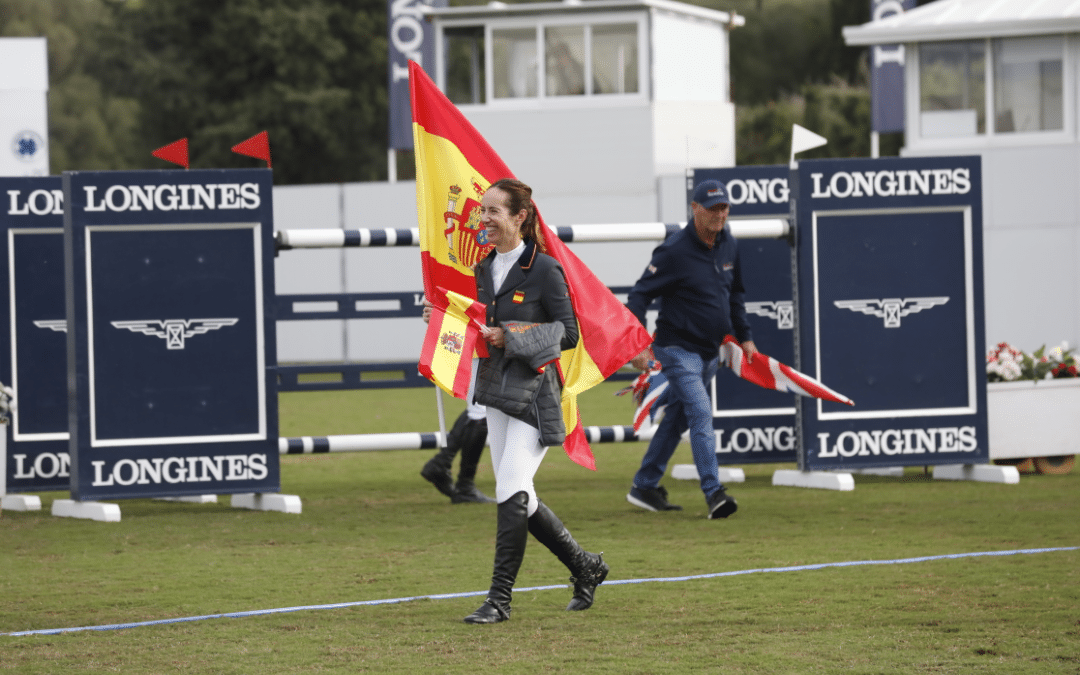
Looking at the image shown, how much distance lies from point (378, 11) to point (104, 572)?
136 feet

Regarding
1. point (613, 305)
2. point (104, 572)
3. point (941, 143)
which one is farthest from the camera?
point (941, 143)

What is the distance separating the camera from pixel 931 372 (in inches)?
423

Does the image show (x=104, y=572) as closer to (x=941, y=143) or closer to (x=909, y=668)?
(x=909, y=668)

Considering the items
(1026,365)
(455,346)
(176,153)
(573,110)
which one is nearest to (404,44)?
(573,110)

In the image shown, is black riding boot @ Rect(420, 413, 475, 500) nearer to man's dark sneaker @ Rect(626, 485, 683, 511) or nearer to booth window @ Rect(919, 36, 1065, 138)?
man's dark sneaker @ Rect(626, 485, 683, 511)

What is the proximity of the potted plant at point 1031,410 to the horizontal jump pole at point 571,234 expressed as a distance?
193 cm

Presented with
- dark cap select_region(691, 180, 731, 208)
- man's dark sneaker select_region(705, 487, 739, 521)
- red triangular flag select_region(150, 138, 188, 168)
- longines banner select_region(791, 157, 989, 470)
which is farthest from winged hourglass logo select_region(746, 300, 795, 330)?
red triangular flag select_region(150, 138, 188, 168)

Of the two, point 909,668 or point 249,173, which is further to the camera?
point 249,173

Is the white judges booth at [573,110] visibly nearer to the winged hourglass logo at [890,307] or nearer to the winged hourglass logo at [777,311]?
the winged hourglass logo at [777,311]

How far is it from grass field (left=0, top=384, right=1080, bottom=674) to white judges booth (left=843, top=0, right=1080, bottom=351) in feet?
48.7

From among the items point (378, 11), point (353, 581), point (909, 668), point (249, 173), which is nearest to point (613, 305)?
point (353, 581)

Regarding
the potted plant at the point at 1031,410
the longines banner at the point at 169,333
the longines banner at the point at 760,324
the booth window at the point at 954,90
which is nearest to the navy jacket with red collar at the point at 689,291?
the longines banner at the point at 760,324

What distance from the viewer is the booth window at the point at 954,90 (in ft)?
84.4

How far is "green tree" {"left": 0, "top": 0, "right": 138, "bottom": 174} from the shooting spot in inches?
2015
